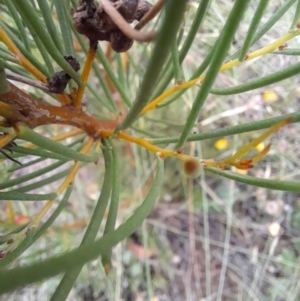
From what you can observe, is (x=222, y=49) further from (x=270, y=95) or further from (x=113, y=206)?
(x=270, y=95)

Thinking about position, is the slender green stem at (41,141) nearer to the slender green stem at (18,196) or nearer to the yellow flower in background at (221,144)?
the slender green stem at (18,196)

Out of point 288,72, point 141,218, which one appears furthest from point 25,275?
point 288,72

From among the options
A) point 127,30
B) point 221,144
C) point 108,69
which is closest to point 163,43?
point 127,30

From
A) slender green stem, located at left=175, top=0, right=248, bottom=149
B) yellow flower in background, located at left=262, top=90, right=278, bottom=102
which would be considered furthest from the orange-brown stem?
yellow flower in background, located at left=262, top=90, right=278, bottom=102

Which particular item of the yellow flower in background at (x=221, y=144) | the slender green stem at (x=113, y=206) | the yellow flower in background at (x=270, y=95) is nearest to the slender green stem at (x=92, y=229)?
the slender green stem at (x=113, y=206)

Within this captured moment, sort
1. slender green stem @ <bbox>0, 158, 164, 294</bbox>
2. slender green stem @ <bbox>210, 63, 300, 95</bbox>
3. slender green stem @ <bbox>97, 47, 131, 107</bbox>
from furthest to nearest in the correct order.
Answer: slender green stem @ <bbox>97, 47, 131, 107</bbox> < slender green stem @ <bbox>210, 63, 300, 95</bbox> < slender green stem @ <bbox>0, 158, 164, 294</bbox>

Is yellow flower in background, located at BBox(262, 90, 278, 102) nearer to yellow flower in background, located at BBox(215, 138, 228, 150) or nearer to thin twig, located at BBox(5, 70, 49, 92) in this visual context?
yellow flower in background, located at BBox(215, 138, 228, 150)
